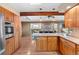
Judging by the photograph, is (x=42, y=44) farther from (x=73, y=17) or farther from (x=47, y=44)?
(x=73, y=17)

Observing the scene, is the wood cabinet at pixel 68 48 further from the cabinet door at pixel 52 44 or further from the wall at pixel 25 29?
the wall at pixel 25 29

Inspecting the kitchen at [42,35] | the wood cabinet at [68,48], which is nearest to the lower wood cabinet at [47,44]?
the kitchen at [42,35]

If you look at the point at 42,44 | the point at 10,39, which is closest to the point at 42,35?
the point at 42,44

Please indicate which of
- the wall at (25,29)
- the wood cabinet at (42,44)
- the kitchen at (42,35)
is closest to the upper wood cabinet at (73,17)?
the kitchen at (42,35)

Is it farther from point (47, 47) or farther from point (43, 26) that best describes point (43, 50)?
point (43, 26)

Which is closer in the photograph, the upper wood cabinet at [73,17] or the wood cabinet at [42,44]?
the upper wood cabinet at [73,17]

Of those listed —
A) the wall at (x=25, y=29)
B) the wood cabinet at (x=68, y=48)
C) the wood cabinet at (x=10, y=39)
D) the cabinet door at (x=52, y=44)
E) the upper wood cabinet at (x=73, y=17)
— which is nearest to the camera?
the wood cabinet at (x=68, y=48)

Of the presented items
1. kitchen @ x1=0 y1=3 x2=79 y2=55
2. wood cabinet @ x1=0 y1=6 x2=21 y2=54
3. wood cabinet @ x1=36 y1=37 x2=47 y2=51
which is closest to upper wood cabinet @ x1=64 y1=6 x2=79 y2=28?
kitchen @ x1=0 y1=3 x2=79 y2=55

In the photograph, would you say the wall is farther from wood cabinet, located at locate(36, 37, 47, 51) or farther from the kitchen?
wood cabinet, located at locate(36, 37, 47, 51)

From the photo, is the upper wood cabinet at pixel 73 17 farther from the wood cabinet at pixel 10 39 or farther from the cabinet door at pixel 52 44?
the wood cabinet at pixel 10 39

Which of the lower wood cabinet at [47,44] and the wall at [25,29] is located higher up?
the wall at [25,29]

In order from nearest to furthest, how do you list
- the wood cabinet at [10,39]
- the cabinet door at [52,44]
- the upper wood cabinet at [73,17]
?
the upper wood cabinet at [73,17] → the wood cabinet at [10,39] → the cabinet door at [52,44]

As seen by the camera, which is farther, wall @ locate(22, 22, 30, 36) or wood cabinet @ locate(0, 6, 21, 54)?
wall @ locate(22, 22, 30, 36)
